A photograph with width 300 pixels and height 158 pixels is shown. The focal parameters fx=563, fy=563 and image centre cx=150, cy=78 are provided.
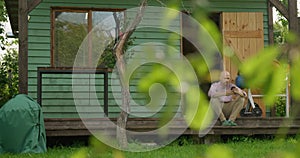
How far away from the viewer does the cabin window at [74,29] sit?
8758mm

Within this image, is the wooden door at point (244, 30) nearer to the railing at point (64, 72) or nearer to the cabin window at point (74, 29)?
the cabin window at point (74, 29)

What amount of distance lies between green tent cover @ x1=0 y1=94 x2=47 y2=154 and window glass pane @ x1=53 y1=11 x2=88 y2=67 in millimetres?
2056

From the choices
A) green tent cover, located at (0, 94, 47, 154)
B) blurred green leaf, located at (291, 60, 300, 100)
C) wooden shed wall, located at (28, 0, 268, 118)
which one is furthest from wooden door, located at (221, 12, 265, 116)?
blurred green leaf, located at (291, 60, 300, 100)

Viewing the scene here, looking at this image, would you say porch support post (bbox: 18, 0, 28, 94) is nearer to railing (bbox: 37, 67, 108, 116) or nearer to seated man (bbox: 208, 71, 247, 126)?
railing (bbox: 37, 67, 108, 116)

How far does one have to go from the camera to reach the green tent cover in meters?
6.46

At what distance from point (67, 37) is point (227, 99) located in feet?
8.98

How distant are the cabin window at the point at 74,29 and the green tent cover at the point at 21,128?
2079 millimetres

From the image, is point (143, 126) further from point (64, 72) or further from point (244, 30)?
point (244, 30)

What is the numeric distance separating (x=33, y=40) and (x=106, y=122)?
2.18 meters

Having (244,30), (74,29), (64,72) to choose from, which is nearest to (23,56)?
(64,72)

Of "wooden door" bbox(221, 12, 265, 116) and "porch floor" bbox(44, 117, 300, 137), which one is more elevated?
"wooden door" bbox(221, 12, 265, 116)

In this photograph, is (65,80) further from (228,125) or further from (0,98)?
(0,98)

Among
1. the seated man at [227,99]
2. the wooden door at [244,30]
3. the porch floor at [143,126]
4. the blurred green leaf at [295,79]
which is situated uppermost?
the wooden door at [244,30]

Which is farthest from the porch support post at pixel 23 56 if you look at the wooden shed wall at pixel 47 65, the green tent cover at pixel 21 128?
the wooden shed wall at pixel 47 65
